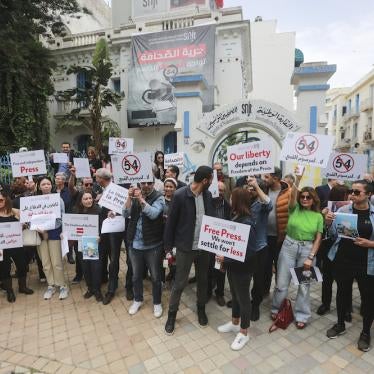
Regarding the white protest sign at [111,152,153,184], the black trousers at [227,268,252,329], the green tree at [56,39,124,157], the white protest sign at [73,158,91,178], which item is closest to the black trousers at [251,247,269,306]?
the black trousers at [227,268,252,329]

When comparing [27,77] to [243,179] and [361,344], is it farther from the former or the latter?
[361,344]

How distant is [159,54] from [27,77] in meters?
6.00

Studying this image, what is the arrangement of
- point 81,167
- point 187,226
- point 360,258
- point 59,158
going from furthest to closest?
point 59,158
point 81,167
point 187,226
point 360,258

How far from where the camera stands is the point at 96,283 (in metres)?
4.61

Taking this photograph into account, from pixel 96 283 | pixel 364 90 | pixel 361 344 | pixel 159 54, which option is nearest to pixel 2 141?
pixel 159 54

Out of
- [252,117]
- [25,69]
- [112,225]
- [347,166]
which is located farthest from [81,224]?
[25,69]

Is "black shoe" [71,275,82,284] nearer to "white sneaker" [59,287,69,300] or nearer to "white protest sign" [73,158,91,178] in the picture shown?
"white sneaker" [59,287,69,300]

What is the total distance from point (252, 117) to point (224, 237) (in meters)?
5.48

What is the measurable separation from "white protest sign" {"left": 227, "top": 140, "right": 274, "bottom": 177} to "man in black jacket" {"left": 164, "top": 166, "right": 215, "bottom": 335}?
0.65m

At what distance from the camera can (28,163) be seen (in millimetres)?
5293

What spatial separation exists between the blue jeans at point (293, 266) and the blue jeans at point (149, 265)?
5.30 ft

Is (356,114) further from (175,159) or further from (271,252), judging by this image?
(271,252)

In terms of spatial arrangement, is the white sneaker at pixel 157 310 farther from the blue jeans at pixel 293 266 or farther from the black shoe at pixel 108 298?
the blue jeans at pixel 293 266

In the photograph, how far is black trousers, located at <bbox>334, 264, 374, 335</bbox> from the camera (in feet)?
11.4
